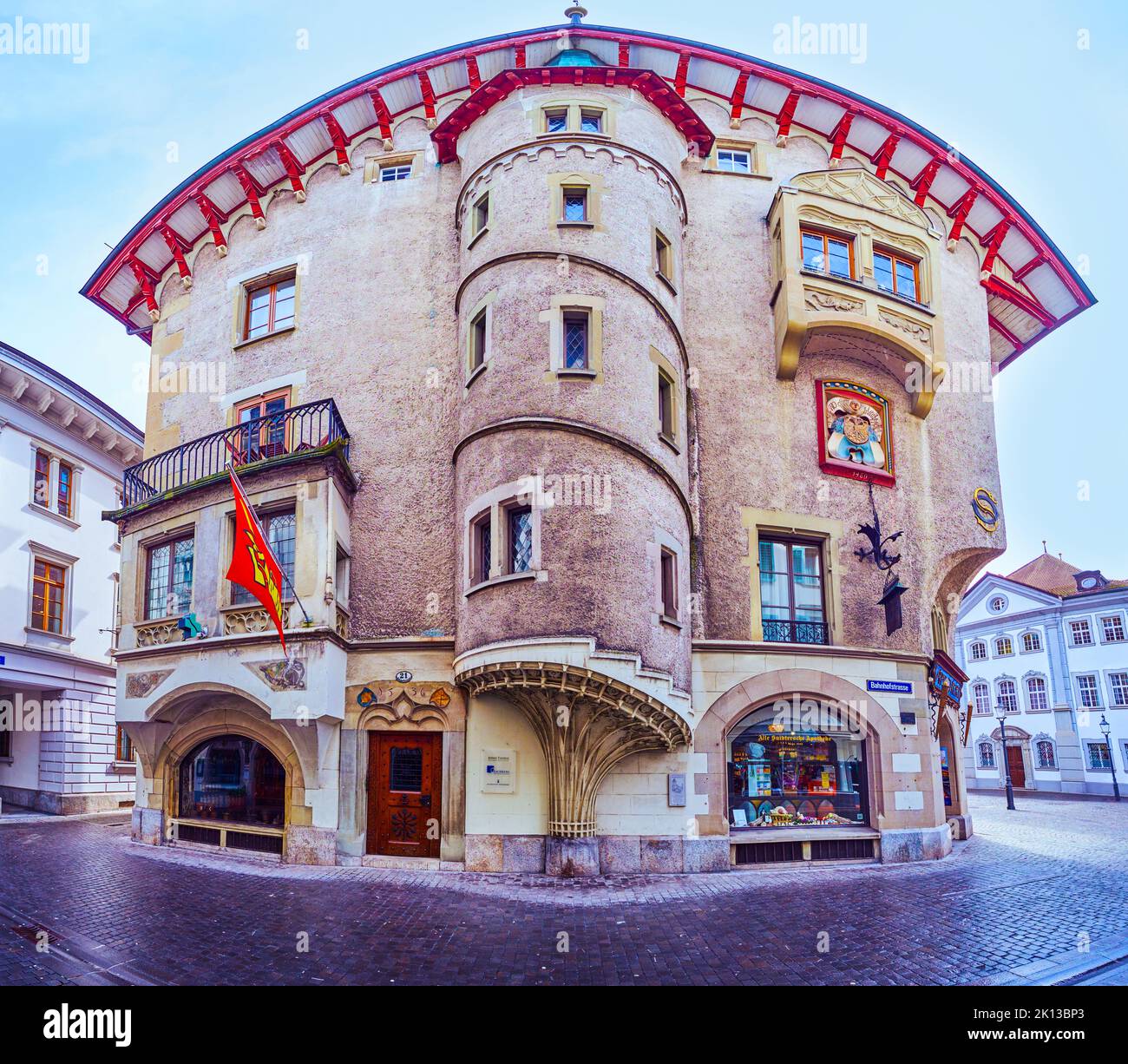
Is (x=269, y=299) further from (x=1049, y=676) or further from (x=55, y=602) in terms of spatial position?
(x=1049, y=676)

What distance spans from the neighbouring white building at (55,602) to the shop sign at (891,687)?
910 inches

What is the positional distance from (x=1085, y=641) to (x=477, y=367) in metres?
42.1

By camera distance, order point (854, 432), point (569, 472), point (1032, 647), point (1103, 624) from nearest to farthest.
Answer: point (569, 472)
point (854, 432)
point (1103, 624)
point (1032, 647)

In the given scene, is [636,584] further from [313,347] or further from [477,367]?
[313,347]

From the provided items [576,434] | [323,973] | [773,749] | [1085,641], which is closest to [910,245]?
[576,434]

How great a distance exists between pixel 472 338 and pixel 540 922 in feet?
35.0

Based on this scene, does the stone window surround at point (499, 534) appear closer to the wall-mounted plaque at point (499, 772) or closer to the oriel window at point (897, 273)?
the wall-mounted plaque at point (499, 772)

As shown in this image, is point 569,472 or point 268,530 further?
point 268,530

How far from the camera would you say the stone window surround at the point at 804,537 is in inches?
661

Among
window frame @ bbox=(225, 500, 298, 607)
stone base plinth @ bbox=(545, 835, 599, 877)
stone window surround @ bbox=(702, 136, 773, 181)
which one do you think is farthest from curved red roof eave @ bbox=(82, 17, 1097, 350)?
stone base plinth @ bbox=(545, 835, 599, 877)

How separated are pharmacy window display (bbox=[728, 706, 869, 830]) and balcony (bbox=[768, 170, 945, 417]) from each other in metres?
A: 7.51

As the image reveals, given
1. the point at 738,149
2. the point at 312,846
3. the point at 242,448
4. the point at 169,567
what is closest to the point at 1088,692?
the point at 738,149

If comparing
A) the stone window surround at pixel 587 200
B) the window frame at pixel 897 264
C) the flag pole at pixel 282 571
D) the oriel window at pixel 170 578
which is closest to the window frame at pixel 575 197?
the stone window surround at pixel 587 200

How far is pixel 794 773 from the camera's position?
16.3 meters
